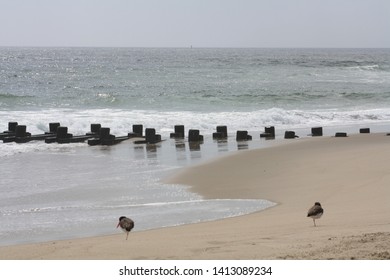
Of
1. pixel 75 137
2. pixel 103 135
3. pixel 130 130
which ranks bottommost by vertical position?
pixel 130 130

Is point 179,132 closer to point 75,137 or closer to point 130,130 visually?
point 75,137

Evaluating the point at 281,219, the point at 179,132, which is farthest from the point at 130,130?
the point at 281,219

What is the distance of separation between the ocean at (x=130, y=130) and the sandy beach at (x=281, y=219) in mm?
706

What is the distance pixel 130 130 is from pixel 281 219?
15.7 meters

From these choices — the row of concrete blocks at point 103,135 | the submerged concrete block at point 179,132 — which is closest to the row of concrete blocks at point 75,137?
the row of concrete blocks at point 103,135

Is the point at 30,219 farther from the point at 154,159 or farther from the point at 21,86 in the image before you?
the point at 21,86

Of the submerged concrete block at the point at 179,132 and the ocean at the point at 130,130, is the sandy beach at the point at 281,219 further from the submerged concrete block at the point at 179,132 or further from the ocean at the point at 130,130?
the submerged concrete block at the point at 179,132

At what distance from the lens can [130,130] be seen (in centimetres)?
2564

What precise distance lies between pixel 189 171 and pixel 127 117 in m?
14.1

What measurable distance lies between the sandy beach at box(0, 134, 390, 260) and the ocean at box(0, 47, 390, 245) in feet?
2.32

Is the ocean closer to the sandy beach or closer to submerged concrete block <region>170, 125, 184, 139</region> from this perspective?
submerged concrete block <region>170, 125, 184, 139</region>

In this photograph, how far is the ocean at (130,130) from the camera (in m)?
11.7
